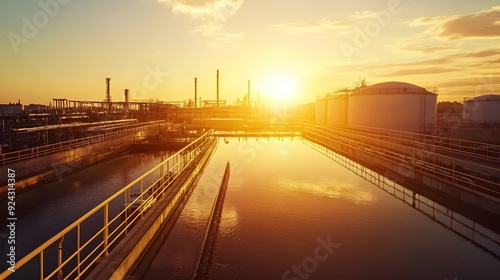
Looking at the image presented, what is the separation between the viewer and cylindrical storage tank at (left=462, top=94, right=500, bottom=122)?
5433 centimetres

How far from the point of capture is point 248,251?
8719 millimetres

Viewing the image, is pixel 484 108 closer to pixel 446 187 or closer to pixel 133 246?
pixel 446 187

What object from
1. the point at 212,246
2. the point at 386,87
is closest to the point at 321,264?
the point at 212,246

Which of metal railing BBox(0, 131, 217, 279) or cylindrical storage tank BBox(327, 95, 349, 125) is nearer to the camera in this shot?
metal railing BBox(0, 131, 217, 279)

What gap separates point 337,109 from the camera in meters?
55.0

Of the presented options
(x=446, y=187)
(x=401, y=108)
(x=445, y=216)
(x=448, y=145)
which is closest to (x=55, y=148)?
(x=446, y=187)

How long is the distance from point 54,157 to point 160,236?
723 inches

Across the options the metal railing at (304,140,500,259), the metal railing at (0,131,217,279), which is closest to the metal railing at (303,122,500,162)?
the metal railing at (304,140,500,259)

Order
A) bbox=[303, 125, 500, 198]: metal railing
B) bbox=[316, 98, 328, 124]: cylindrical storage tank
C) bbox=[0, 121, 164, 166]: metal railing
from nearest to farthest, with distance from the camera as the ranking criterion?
1. bbox=[303, 125, 500, 198]: metal railing
2. bbox=[0, 121, 164, 166]: metal railing
3. bbox=[316, 98, 328, 124]: cylindrical storage tank

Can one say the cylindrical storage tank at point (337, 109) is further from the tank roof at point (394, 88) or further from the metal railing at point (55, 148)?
the metal railing at point (55, 148)

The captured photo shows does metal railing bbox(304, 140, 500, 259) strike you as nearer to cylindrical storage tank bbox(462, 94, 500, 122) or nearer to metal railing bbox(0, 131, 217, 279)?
metal railing bbox(0, 131, 217, 279)

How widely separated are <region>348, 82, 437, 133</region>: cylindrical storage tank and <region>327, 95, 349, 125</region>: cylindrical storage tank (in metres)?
10.6

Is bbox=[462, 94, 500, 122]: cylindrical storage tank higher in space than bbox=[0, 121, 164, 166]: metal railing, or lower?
higher

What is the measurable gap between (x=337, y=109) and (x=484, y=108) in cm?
2355
